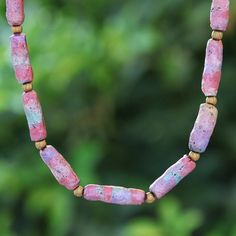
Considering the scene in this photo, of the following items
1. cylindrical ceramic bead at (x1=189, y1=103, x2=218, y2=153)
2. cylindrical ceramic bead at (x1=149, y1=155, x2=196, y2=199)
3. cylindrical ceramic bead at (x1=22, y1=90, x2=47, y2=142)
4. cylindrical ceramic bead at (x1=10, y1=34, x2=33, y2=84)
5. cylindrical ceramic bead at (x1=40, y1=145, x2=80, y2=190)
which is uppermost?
cylindrical ceramic bead at (x1=10, y1=34, x2=33, y2=84)

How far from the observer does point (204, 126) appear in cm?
105

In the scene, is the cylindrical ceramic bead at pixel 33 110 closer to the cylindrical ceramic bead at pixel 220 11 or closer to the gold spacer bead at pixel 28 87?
the gold spacer bead at pixel 28 87

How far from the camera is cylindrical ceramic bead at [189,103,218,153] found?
105 centimetres

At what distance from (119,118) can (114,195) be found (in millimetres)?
701

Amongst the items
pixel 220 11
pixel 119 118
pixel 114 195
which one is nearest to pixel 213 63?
pixel 220 11

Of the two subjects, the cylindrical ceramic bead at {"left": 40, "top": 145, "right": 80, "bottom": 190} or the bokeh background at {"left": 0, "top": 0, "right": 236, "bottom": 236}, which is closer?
the cylindrical ceramic bead at {"left": 40, "top": 145, "right": 80, "bottom": 190}

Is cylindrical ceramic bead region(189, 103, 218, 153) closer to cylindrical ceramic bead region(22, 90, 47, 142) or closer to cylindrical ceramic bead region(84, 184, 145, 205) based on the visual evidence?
cylindrical ceramic bead region(84, 184, 145, 205)

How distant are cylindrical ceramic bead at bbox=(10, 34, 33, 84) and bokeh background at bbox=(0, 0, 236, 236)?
1.47ft

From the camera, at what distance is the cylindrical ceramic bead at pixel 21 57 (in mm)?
1022

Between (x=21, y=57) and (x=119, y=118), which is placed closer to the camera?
(x=21, y=57)

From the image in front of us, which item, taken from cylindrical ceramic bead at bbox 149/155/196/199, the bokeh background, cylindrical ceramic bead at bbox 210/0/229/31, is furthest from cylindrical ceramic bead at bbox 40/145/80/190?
the bokeh background

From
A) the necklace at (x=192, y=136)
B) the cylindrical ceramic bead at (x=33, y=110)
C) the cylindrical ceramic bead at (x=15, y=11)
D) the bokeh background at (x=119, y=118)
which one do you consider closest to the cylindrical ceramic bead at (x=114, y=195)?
the necklace at (x=192, y=136)

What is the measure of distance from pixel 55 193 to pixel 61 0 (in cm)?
41

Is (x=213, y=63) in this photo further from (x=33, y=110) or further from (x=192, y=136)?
(x=33, y=110)
